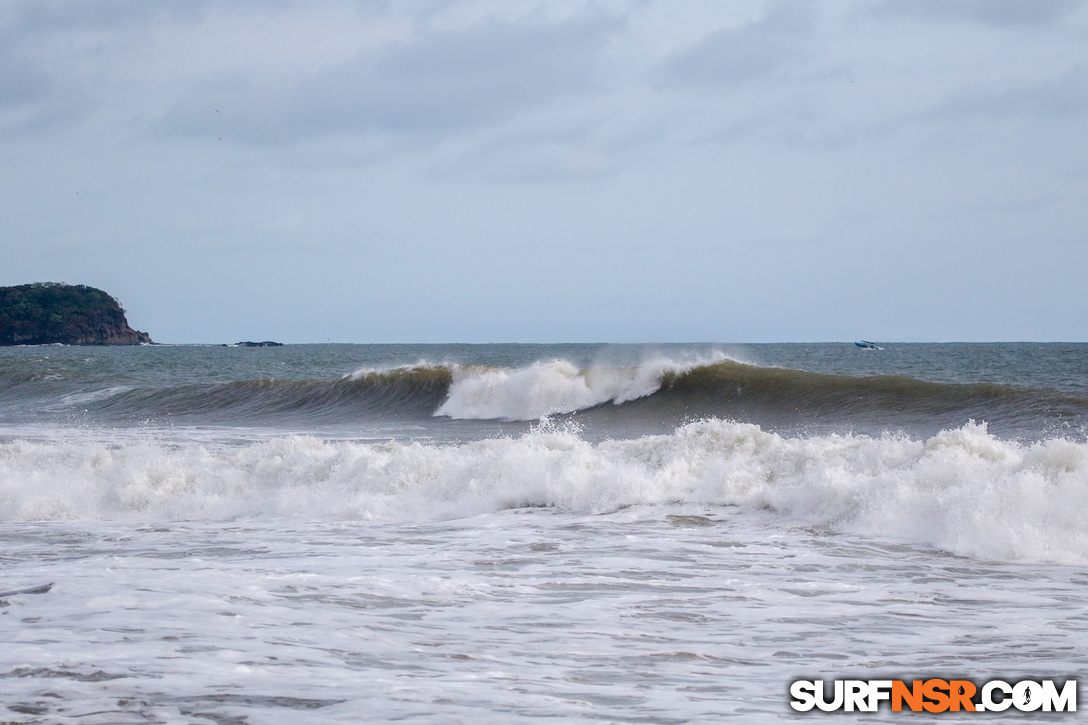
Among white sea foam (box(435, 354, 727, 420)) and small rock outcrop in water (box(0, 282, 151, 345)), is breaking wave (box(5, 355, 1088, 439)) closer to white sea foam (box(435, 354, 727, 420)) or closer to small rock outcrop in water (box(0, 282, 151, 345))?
white sea foam (box(435, 354, 727, 420))

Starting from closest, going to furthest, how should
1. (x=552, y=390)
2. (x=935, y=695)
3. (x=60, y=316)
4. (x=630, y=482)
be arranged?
1. (x=935, y=695)
2. (x=630, y=482)
3. (x=552, y=390)
4. (x=60, y=316)

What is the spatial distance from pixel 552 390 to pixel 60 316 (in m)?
A: 123

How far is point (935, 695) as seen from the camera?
13.8 feet

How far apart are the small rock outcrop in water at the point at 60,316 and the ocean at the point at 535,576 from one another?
420ft

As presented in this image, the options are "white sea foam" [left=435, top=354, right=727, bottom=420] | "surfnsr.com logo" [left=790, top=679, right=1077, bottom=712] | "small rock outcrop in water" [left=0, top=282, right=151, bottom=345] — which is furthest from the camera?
"small rock outcrop in water" [left=0, top=282, right=151, bottom=345]

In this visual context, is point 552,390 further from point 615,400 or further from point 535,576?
point 535,576

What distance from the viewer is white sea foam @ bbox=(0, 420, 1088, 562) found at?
26.2 feet

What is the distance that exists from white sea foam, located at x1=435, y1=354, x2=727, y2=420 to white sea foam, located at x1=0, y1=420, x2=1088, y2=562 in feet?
37.8

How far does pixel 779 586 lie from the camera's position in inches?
251

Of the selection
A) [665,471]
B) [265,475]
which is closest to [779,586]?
[665,471]

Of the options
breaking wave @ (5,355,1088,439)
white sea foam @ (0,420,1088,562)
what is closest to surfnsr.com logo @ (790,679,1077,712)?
white sea foam @ (0,420,1088,562)

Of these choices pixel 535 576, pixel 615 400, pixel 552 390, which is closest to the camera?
pixel 535 576

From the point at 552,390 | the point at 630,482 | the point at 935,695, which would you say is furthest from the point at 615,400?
the point at 935,695

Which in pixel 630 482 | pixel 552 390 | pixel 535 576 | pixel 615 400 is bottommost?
pixel 535 576
